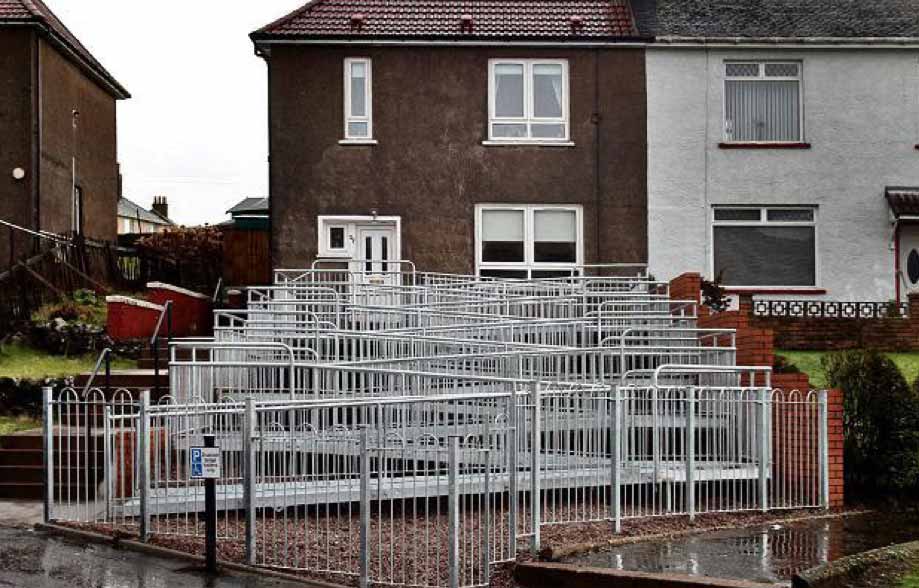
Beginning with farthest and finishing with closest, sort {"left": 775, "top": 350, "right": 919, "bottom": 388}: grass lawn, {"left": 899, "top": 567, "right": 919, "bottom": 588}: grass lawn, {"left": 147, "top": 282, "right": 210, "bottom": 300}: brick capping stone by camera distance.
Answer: {"left": 147, "top": 282, "right": 210, "bottom": 300}: brick capping stone
{"left": 775, "top": 350, "right": 919, "bottom": 388}: grass lawn
{"left": 899, "top": 567, "right": 919, "bottom": 588}: grass lawn

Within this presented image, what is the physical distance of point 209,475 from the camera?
449 inches

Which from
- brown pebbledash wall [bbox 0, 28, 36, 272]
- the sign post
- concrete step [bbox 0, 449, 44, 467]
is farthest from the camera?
brown pebbledash wall [bbox 0, 28, 36, 272]

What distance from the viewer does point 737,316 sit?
17.9 m

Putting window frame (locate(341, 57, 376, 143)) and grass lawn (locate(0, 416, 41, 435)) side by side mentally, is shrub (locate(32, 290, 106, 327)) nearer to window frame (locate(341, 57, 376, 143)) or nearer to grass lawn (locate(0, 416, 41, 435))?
grass lawn (locate(0, 416, 41, 435))

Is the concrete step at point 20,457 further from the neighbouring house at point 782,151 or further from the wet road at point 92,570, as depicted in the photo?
the neighbouring house at point 782,151

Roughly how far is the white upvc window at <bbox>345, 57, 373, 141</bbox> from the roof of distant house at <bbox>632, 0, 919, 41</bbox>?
548cm

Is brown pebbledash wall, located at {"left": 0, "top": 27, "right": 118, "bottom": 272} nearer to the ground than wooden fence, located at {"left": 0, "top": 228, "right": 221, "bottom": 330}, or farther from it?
farther from it

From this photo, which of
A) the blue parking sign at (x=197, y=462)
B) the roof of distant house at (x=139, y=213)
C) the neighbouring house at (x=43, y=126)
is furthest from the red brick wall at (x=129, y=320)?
the roof of distant house at (x=139, y=213)

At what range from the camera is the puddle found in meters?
11.2

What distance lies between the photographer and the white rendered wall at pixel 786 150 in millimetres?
26000

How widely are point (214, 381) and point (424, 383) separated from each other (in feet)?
7.70

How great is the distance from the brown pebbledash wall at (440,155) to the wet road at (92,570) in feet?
45.2

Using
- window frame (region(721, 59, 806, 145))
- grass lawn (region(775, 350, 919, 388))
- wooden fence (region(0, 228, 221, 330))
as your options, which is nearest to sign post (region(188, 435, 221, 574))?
grass lawn (region(775, 350, 919, 388))

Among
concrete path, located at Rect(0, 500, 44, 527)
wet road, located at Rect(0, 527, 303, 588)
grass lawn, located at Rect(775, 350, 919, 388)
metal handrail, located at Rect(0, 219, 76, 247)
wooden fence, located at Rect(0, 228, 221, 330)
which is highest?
metal handrail, located at Rect(0, 219, 76, 247)
